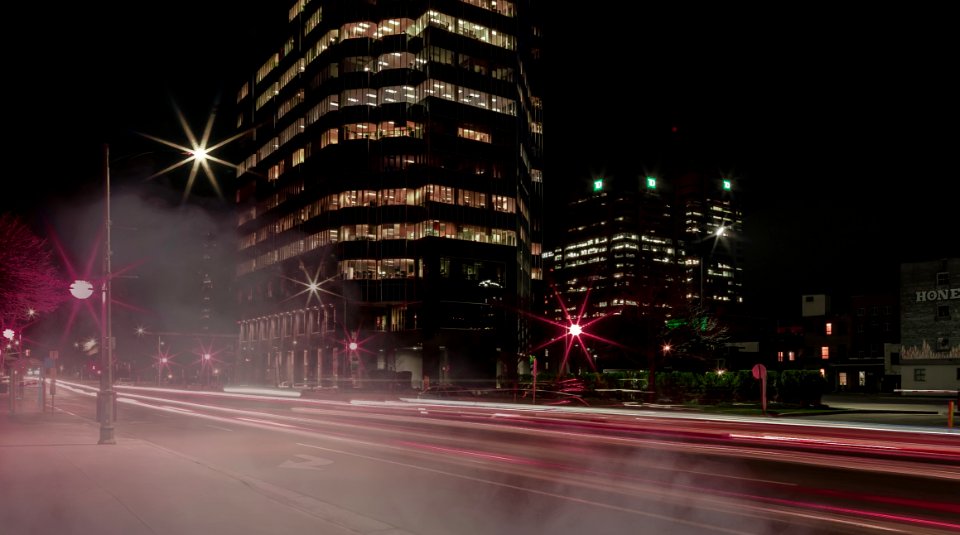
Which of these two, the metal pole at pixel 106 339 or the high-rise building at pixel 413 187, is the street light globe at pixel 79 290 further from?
the high-rise building at pixel 413 187

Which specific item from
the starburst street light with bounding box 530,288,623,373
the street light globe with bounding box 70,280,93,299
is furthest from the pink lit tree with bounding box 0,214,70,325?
the starburst street light with bounding box 530,288,623,373

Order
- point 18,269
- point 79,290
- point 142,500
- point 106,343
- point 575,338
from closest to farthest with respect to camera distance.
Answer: point 142,500
point 106,343
point 79,290
point 18,269
point 575,338

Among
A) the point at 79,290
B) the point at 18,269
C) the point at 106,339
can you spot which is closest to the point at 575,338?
the point at 18,269

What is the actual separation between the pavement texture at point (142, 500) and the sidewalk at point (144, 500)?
11mm

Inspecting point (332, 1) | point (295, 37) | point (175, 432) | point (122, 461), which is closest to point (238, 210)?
point (295, 37)

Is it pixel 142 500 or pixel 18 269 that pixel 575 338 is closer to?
pixel 18 269

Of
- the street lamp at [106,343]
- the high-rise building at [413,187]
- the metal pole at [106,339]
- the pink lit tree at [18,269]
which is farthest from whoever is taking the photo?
the high-rise building at [413,187]

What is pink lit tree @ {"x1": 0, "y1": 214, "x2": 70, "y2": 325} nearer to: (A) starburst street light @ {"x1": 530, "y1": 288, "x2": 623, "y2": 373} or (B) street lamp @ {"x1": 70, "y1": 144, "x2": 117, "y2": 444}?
(B) street lamp @ {"x1": 70, "y1": 144, "x2": 117, "y2": 444}

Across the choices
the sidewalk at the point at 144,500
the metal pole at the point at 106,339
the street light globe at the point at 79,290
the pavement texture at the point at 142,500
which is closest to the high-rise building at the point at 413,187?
the street light globe at the point at 79,290

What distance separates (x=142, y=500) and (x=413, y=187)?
72.5 meters

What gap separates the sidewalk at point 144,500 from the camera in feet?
28.3

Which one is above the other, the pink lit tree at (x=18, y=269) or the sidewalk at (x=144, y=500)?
the pink lit tree at (x=18, y=269)

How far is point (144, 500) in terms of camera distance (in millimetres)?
10203

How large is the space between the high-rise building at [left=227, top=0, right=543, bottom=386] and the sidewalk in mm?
60433
